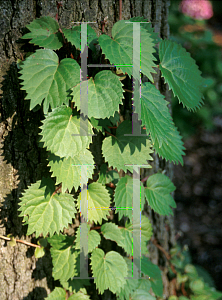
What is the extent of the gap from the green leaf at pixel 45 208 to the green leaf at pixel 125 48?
571 mm

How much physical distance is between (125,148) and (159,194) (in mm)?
349

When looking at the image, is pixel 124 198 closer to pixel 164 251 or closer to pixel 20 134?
pixel 20 134

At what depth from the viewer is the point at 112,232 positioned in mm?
1139

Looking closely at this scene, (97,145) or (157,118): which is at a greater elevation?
(157,118)

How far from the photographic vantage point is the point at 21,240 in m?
1.12

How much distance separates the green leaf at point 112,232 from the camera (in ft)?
3.72

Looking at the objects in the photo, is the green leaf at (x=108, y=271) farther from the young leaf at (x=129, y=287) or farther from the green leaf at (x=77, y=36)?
the green leaf at (x=77, y=36)

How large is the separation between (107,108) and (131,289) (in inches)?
36.0

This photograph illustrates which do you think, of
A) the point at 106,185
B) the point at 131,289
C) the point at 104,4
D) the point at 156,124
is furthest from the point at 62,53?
the point at 131,289

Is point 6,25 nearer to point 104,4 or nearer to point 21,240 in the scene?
point 104,4

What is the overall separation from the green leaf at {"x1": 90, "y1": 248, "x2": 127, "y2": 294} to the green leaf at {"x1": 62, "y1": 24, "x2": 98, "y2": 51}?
0.89 meters

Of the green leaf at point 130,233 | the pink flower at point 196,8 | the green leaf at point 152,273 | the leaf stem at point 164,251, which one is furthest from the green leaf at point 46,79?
the pink flower at point 196,8

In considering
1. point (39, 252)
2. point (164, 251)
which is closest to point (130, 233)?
point (39, 252)

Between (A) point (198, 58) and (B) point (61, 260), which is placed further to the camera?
(A) point (198, 58)
